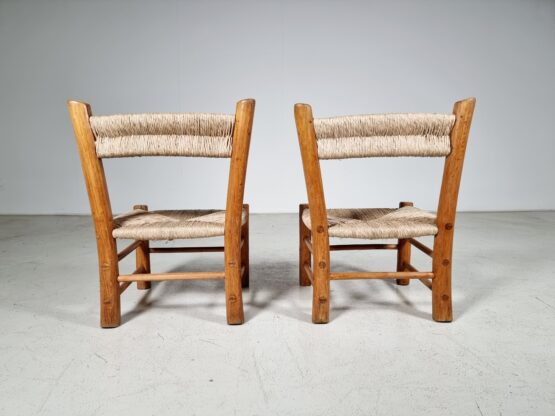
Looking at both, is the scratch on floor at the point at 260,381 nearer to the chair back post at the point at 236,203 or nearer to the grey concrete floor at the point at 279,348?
the grey concrete floor at the point at 279,348

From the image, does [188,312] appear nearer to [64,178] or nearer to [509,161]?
[64,178]

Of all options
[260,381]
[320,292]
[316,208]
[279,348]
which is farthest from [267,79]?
[260,381]

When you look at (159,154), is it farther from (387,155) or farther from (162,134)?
(387,155)

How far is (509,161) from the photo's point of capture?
446 cm

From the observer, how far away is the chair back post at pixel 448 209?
4.74 ft

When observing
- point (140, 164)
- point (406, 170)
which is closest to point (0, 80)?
point (140, 164)

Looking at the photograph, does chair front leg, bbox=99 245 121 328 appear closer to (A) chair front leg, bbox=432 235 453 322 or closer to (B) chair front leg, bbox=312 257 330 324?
(B) chair front leg, bbox=312 257 330 324

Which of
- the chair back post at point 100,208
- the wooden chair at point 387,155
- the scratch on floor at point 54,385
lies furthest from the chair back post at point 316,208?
the scratch on floor at point 54,385

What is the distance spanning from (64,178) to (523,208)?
202 inches

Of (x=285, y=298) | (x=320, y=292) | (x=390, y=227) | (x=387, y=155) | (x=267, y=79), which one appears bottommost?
(x=285, y=298)

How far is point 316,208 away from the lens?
4.90 ft

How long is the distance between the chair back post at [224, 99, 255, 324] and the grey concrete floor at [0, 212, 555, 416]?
12 centimetres

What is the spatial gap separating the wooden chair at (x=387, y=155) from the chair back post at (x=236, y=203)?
0.19m

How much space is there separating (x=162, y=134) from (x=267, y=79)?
10.0ft
